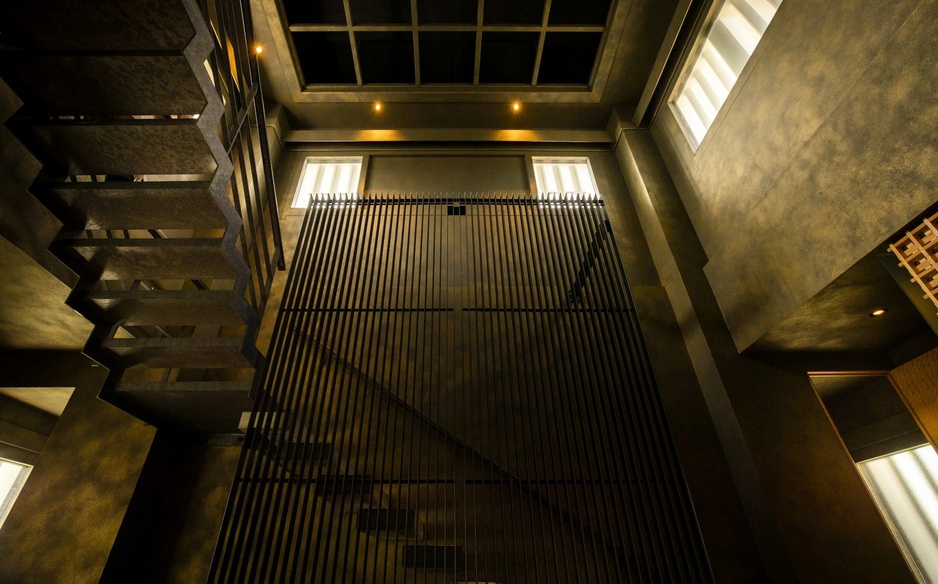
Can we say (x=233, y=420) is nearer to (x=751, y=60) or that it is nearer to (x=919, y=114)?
(x=919, y=114)

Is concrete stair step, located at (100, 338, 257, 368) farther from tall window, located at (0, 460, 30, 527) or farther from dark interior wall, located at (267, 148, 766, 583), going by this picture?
tall window, located at (0, 460, 30, 527)

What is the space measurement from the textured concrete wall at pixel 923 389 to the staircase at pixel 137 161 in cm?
582

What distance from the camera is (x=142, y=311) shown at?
3.21 meters

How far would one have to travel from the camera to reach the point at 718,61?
5.53 m

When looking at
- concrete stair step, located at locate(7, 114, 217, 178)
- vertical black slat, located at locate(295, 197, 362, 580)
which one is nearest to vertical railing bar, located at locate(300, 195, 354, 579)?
vertical black slat, located at locate(295, 197, 362, 580)

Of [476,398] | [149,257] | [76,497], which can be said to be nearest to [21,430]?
[76,497]

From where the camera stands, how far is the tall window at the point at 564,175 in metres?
6.97

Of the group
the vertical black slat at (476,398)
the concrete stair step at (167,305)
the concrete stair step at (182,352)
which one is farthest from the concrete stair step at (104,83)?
the vertical black slat at (476,398)

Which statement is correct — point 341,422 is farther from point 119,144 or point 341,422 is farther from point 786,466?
point 786,466

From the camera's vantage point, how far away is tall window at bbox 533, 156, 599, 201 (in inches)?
275

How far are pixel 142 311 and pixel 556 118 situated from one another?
6336 mm

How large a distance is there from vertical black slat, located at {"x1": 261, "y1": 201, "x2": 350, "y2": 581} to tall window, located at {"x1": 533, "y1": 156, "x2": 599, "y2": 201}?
3.78 meters

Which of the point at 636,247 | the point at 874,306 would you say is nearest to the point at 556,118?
the point at 636,247

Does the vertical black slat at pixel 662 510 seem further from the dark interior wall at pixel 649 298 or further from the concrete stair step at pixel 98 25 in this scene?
the concrete stair step at pixel 98 25
